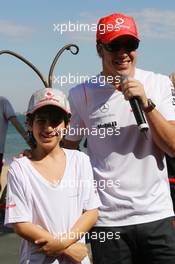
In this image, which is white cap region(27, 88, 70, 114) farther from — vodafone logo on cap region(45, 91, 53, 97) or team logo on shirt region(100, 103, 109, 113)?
team logo on shirt region(100, 103, 109, 113)

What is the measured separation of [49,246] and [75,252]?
0.46 feet

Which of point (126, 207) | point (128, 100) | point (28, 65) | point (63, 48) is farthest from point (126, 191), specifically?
point (28, 65)

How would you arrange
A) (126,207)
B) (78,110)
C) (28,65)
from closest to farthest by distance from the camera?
(126,207), (78,110), (28,65)

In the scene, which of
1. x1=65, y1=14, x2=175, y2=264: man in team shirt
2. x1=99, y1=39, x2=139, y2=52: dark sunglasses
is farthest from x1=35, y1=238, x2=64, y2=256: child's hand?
x1=99, y1=39, x2=139, y2=52: dark sunglasses

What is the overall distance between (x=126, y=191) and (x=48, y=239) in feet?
1.51

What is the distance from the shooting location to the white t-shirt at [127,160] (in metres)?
2.56

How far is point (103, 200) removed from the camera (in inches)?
104

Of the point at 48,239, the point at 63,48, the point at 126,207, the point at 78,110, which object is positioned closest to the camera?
the point at 48,239

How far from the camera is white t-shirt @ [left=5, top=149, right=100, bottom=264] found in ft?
7.99

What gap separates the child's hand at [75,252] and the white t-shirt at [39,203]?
0.04 meters

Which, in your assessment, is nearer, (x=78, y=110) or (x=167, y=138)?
(x=167, y=138)

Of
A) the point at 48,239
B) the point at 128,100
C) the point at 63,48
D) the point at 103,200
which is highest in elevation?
the point at 63,48

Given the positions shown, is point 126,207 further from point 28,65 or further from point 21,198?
point 28,65

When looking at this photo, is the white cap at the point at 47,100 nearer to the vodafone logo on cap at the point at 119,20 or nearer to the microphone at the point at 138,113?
the microphone at the point at 138,113
